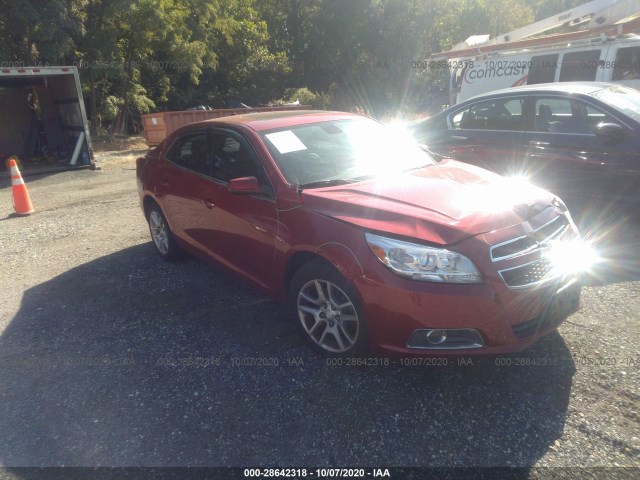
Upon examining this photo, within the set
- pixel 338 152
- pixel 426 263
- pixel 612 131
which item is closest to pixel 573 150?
pixel 612 131

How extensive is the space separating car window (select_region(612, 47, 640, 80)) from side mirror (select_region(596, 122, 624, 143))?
3.96 m

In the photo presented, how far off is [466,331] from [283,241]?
133 cm

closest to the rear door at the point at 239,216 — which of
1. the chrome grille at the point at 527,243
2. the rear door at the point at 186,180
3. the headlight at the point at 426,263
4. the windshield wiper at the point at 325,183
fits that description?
the rear door at the point at 186,180

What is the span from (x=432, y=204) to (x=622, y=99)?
12.0 ft

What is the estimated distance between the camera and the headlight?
105 inches

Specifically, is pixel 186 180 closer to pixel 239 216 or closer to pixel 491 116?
pixel 239 216

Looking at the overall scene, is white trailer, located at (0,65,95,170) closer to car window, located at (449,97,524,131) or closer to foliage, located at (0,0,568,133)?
foliage, located at (0,0,568,133)

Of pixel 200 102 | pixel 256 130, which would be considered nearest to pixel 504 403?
pixel 256 130

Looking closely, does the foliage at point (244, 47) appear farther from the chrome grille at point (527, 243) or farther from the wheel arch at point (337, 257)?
the chrome grille at point (527, 243)

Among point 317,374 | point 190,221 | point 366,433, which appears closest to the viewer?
point 366,433

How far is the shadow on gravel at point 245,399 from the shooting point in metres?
2.53

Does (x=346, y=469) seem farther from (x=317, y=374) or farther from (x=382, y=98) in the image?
(x=382, y=98)

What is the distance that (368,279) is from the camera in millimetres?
2789

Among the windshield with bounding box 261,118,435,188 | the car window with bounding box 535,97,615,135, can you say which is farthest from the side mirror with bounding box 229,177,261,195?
the car window with bounding box 535,97,615,135
